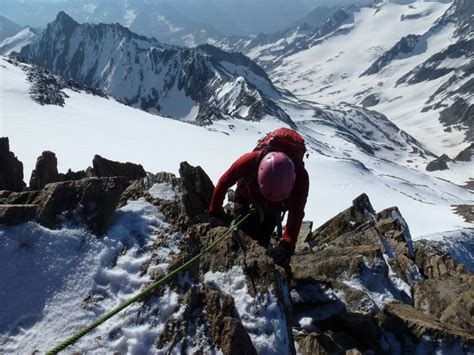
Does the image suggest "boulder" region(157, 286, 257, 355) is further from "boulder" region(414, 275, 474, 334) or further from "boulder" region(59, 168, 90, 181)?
"boulder" region(59, 168, 90, 181)

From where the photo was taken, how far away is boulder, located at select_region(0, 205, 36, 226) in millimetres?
7273

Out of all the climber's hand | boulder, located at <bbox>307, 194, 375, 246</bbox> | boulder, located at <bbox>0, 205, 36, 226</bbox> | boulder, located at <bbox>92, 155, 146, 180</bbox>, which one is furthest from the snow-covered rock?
Result: boulder, located at <bbox>307, 194, 375, 246</bbox>

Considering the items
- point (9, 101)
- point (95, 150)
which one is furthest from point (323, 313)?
point (9, 101)

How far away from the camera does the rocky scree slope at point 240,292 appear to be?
22.8ft

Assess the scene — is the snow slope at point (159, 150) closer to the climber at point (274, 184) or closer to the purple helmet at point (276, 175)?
the climber at point (274, 184)

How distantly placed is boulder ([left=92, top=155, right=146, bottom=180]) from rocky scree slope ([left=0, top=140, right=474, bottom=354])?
6.01ft

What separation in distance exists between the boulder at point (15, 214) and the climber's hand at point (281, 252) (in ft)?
14.9

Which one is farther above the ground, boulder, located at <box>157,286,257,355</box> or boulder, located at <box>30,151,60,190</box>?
boulder, located at <box>30,151,60,190</box>

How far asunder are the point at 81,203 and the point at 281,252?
401 cm

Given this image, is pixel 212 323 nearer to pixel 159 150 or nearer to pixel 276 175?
pixel 276 175

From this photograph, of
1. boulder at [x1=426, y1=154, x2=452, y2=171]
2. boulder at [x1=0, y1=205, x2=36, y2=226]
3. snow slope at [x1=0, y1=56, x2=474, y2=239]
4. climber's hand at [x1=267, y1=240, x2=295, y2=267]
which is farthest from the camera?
boulder at [x1=426, y1=154, x2=452, y2=171]

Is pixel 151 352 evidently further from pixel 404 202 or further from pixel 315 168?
pixel 315 168

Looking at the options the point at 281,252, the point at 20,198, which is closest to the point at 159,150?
the point at 20,198

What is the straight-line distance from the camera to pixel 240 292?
769cm
